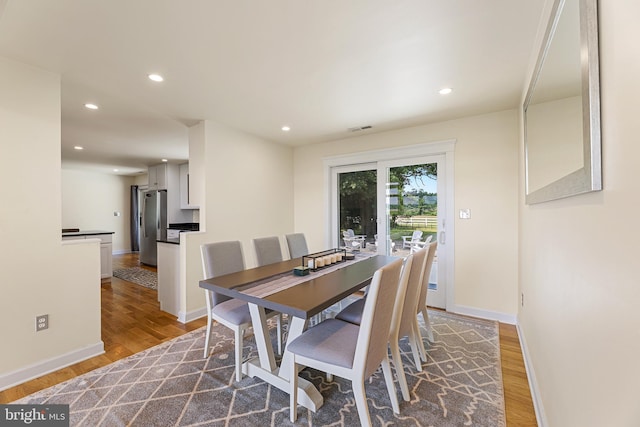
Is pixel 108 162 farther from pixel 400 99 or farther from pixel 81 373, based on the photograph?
pixel 400 99

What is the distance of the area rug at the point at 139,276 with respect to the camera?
4.84 m

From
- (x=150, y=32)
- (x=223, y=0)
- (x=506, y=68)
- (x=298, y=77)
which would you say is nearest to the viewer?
(x=223, y=0)

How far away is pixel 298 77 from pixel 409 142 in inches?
77.3

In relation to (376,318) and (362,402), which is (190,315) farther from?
(376,318)

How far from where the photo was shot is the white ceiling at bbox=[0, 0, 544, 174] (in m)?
1.58

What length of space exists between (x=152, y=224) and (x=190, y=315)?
4.19 meters

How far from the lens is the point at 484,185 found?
321cm

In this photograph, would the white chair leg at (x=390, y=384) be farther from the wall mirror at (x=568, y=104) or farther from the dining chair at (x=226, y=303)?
the wall mirror at (x=568, y=104)

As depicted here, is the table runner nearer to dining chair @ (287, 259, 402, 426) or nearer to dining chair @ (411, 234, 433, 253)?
dining chair @ (287, 259, 402, 426)

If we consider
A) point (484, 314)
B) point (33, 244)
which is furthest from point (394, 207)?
point (33, 244)

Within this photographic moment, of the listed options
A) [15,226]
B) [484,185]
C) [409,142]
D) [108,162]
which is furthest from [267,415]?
[108,162]

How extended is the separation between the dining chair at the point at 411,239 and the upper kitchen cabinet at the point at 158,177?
5371 millimetres

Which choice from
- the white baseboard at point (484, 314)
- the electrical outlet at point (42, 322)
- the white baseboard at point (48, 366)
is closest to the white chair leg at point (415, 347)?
the white baseboard at point (484, 314)

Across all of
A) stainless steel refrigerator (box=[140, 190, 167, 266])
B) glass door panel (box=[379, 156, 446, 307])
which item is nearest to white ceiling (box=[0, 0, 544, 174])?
glass door panel (box=[379, 156, 446, 307])
